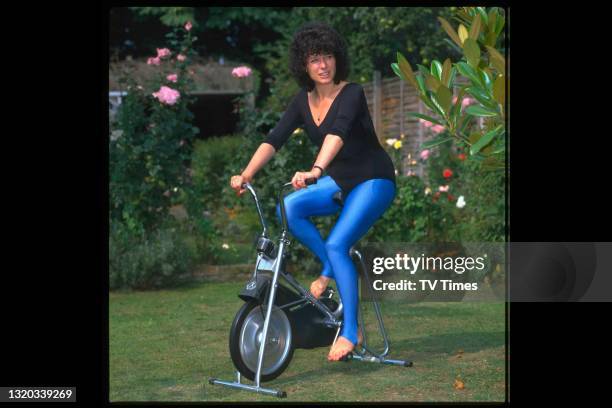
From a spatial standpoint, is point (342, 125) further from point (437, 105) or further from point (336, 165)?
point (437, 105)

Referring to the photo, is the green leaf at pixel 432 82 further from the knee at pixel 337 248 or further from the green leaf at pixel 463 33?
the knee at pixel 337 248

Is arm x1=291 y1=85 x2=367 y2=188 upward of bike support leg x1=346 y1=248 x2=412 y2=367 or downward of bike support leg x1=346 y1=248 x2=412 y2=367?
upward

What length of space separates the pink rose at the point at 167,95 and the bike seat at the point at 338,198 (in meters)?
4.39

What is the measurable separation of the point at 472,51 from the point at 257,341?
6.32ft

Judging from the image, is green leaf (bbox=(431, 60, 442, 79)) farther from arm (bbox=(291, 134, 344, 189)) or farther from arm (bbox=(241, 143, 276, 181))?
arm (bbox=(241, 143, 276, 181))

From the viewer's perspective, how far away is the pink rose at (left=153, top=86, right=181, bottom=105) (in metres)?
9.12

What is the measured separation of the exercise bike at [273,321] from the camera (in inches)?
190

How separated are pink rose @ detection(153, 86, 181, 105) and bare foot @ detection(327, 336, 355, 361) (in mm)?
4605

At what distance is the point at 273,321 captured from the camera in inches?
198

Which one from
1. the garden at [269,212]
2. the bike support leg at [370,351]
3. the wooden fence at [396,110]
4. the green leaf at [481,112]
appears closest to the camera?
the green leaf at [481,112]

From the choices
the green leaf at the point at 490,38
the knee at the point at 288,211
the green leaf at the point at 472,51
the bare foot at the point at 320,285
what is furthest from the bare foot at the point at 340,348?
the green leaf at the point at 490,38

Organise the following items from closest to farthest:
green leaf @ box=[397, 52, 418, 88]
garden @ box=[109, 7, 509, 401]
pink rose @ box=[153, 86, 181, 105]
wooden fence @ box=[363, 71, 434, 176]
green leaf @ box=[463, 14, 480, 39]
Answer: green leaf @ box=[463, 14, 480, 39] < green leaf @ box=[397, 52, 418, 88] < garden @ box=[109, 7, 509, 401] < pink rose @ box=[153, 86, 181, 105] < wooden fence @ box=[363, 71, 434, 176]

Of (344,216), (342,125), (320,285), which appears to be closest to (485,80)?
(342,125)

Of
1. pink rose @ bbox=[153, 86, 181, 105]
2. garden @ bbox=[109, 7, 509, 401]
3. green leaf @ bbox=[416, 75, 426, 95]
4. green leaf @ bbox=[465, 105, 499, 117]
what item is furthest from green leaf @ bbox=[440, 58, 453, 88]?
pink rose @ bbox=[153, 86, 181, 105]
